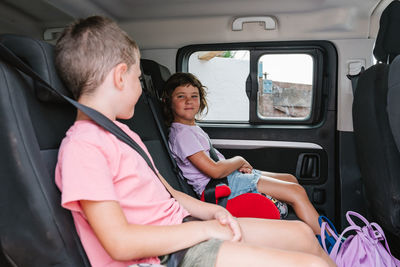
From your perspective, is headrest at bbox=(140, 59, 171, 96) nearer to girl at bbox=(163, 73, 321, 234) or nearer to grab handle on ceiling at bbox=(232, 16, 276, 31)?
girl at bbox=(163, 73, 321, 234)

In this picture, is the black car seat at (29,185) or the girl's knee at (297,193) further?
the girl's knee at (297,193)

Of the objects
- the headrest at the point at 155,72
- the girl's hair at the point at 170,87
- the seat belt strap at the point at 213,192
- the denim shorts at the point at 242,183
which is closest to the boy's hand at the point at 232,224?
the seat belt strap at the point at 213,192

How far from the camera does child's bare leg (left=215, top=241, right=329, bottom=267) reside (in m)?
0.82

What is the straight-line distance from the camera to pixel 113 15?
2.27 meters

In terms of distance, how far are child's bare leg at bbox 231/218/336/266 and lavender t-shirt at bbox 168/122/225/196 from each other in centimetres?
70

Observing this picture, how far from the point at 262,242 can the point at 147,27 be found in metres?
1.89

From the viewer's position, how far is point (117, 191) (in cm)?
87

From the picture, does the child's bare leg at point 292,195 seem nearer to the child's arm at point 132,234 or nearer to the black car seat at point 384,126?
the black car seat at point 384,126

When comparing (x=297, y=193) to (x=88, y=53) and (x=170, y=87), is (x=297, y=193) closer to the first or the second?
(x=170, y=87)

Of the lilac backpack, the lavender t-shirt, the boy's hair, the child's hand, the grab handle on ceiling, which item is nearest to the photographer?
the boy's hair

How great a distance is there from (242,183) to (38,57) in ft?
4.19

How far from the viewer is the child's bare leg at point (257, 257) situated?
82 cm

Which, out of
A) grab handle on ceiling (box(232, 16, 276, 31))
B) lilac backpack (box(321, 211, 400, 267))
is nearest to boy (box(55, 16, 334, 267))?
lilac backpack (box(321, 211, 400, 267))

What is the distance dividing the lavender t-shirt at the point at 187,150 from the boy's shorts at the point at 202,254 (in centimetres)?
91
